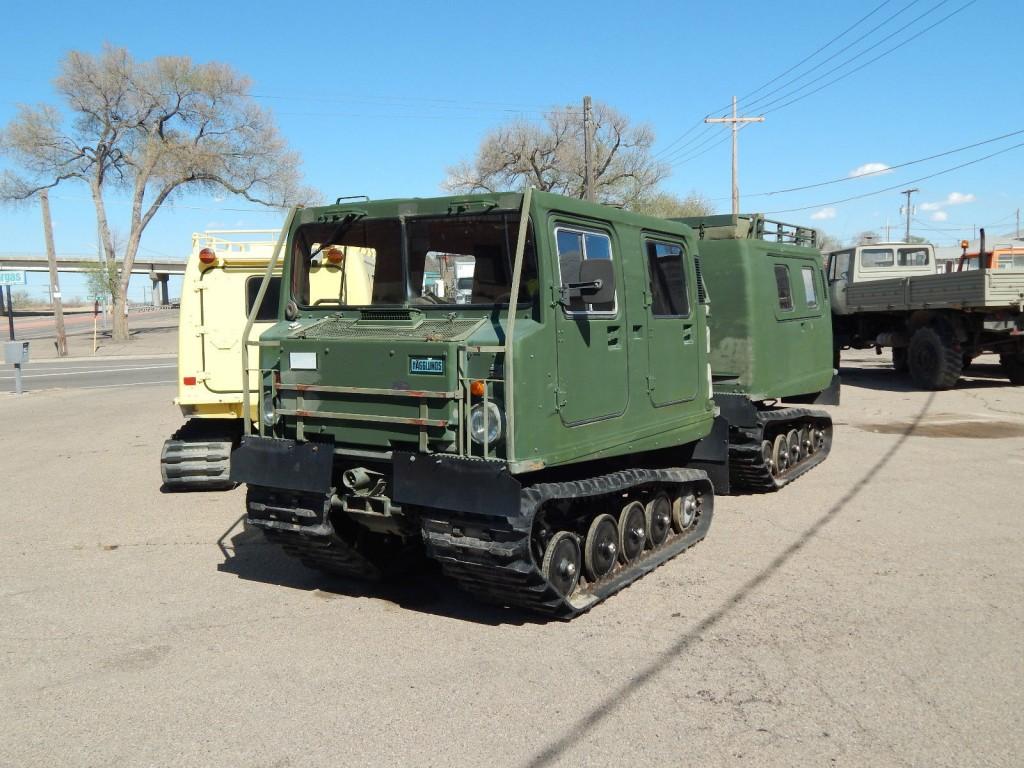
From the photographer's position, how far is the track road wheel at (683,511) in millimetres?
7246

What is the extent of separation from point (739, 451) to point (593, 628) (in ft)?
12.8

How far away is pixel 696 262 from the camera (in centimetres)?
742

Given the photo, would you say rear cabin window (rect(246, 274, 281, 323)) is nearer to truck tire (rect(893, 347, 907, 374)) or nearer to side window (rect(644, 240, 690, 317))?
side window (rect(644, 240, 690, 317))

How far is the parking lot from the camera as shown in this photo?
4094 millimetres

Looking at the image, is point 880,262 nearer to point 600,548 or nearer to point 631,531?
point 631,531

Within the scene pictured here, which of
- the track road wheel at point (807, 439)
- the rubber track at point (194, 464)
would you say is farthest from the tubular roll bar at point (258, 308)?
the track road wheel at point (807, 439)

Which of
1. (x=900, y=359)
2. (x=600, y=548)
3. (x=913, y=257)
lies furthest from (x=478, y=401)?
(x=913, y=257)

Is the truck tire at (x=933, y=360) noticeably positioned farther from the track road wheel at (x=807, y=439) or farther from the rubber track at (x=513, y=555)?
the rubber track at (x=513, y=555)

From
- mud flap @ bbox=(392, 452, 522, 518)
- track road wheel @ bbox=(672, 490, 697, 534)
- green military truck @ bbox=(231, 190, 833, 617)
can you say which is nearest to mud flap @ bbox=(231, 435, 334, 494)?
green military truck @ bbox=(231, 190, 833, 617)

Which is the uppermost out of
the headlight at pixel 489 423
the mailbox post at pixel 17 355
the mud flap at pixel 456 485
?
the mailbox post at pixel 17 355

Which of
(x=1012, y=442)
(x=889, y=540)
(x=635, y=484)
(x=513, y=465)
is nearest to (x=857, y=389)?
(x=1012, y=442)

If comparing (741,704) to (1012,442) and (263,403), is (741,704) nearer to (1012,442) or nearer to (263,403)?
(263,403)

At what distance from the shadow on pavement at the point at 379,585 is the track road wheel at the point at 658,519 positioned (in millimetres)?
1390

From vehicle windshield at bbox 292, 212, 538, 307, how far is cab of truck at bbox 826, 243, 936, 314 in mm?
16063
